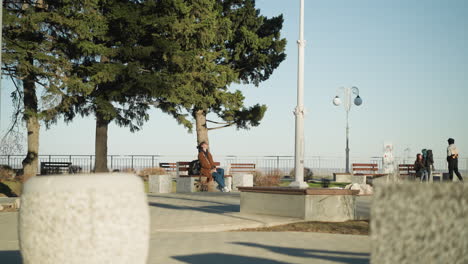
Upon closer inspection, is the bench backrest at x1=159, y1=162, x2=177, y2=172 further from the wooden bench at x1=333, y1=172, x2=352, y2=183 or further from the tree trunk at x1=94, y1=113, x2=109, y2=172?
the wooden bench at x1=333, y1=172, x2=352, y2=183

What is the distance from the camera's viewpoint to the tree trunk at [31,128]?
23875 mm

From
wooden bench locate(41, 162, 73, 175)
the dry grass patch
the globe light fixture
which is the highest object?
the globe light fixture

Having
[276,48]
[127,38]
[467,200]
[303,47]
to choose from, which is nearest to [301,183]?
[303,47]

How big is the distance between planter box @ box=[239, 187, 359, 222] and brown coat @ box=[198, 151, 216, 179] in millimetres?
6932

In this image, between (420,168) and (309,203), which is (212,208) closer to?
(309,203)

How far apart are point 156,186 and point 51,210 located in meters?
16.2

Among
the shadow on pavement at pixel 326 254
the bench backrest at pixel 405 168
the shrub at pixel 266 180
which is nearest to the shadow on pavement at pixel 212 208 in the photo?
the shadow on pavement at pixel 326 254

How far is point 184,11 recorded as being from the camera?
79.2ft

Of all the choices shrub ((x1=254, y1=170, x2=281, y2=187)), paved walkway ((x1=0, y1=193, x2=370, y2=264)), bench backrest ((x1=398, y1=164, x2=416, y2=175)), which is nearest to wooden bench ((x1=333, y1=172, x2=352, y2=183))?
bench backrest ((x1=398, y1=164, x2=416, y2=175))

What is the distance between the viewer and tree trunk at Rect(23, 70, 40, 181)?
2388 centimetres

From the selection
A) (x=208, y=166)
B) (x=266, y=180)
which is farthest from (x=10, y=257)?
(x=266, y=180)

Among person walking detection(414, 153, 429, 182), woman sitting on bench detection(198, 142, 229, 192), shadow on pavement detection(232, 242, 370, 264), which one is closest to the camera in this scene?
shadow on pavement detection(232, 242, 370, 264)

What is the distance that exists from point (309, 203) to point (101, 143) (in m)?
16.8

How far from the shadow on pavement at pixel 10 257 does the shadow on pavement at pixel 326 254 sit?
10.0 ft
